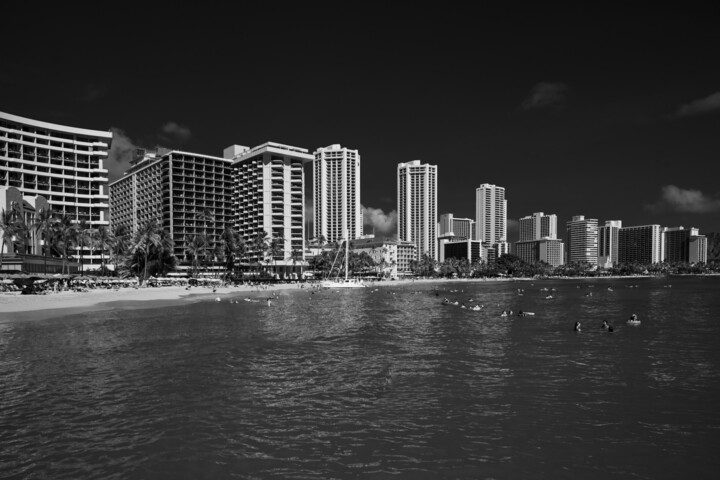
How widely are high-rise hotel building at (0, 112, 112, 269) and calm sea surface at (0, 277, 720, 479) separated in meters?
108

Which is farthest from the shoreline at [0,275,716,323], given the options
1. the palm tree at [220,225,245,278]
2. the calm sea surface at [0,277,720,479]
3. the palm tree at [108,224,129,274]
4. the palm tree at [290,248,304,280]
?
the palm tree at [290,248,304,280]

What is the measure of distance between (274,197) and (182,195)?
32.2 m

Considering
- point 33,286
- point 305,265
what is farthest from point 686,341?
point 305,265

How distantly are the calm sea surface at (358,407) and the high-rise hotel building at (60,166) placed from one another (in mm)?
108388

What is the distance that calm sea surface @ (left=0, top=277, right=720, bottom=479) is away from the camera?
13320 millimetres

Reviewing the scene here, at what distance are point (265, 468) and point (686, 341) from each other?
3425cm

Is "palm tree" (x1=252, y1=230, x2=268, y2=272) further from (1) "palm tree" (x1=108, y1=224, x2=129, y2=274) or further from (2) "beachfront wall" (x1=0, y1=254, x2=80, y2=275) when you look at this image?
(2) "beachfront wall" (x1=0, y1=254, x2=80, y2=275)

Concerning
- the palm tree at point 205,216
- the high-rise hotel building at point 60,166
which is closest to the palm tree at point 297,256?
the palm tree at point 205,216

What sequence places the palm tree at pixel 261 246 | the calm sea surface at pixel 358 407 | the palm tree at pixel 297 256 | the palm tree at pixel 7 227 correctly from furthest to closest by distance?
the palm tree at pixel 297 256, the palm tree at pixel 261 246, the palm tree at pixel 7 227, the calm sea surface at pixel 358 407

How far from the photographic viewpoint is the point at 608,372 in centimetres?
2394

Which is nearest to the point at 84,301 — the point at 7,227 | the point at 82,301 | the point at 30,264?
the point at 82,301

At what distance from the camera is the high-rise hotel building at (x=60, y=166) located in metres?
119

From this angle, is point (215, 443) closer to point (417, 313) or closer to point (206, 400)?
point (206, 400)

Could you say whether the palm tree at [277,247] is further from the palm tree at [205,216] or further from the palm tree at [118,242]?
the palm tree at [118,242]
